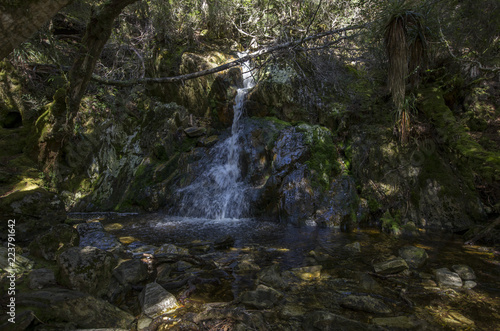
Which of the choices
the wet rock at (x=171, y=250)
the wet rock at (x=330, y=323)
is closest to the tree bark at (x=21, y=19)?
the wet rock at (x=330, y=323)

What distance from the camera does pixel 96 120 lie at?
953 centimetres

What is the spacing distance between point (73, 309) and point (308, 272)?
277cm

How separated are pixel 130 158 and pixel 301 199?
690cm

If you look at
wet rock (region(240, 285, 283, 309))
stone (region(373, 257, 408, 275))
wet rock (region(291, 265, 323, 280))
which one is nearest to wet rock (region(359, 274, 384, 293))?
stone (region(373, 257, 408, 275))

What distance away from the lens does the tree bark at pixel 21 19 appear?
5.15ft

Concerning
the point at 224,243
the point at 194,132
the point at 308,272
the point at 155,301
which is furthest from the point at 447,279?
the point at 194,132

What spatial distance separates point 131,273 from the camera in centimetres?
318

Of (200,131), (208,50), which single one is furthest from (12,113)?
(208,50)

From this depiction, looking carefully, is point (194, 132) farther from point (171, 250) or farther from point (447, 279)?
point (447, 279)

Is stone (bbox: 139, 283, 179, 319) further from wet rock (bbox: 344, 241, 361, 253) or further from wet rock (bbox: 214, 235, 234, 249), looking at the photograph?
wet rock (bbox: 344, 241, 361, 253)

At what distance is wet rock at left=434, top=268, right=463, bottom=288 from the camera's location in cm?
316

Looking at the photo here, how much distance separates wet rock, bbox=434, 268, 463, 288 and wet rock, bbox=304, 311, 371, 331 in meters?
1.66

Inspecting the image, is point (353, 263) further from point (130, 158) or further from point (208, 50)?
point (208, 50)

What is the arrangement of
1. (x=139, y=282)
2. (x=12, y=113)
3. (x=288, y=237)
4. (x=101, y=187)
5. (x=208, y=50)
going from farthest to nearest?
(x=208, y=50) < (x=101, y=187) < (x=12, y=113) < (x=288, y=237) < (x=139, y=282)
